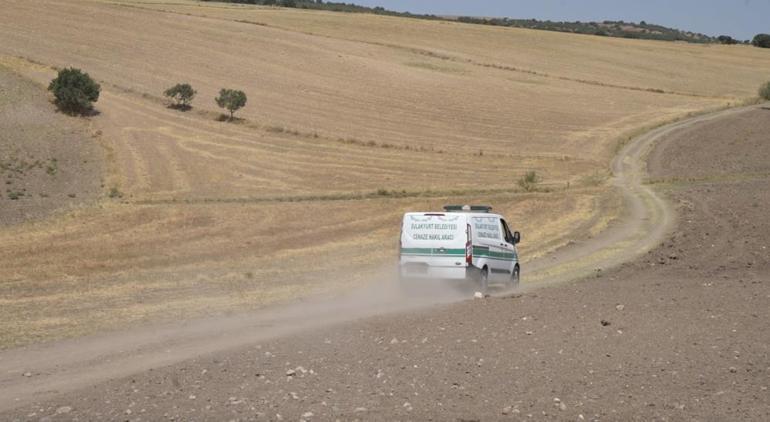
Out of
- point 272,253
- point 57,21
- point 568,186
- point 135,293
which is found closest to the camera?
point 135,293

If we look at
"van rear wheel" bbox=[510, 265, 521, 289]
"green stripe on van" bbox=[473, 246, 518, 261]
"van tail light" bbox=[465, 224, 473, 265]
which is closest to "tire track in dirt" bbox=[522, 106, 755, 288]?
"van rear wheel" bbox=[510, 265, 521, 289]

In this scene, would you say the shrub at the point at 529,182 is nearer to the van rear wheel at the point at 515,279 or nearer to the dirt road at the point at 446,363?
the van rear wheel at the point at 515,279

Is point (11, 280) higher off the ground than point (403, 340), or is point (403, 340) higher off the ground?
point (403, 340)

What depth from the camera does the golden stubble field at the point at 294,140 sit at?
23.5 meters

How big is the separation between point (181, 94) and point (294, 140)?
9743 mm

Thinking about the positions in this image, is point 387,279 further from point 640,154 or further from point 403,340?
point 640,154

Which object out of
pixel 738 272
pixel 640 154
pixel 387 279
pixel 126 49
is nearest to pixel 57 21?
pixel 126 49

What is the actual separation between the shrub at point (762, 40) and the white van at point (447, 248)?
142100 mm

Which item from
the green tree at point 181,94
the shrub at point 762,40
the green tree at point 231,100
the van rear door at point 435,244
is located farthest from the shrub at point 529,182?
the shrub at point 762,40

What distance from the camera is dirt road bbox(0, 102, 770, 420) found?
30.8ft

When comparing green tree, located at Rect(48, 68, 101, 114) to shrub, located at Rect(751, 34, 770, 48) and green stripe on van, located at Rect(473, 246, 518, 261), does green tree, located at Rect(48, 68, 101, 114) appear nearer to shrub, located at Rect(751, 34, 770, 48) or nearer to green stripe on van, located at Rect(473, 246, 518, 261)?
green stripe on van, located at Rect(473, 246, 518, 261)

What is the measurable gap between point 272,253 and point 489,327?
1534cm

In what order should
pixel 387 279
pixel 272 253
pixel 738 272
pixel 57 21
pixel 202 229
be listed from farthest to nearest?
pixel 57 21 → pixel 202 229 → pixel 272 253 → pixel 387 279 → pixel 738 272

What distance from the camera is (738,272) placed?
21688 millimetres
